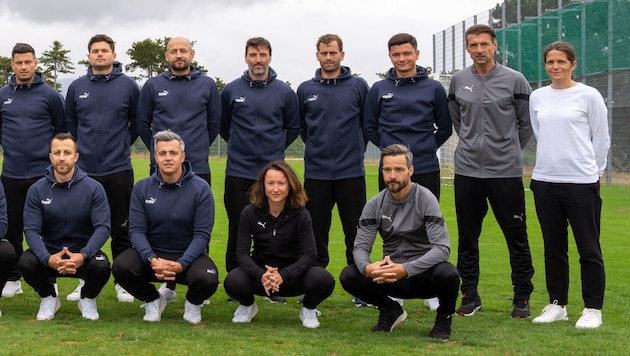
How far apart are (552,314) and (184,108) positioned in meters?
3.63

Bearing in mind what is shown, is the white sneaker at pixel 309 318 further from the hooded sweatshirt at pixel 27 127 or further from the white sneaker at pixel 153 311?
the hooded sweatshirt at pixel 27 127

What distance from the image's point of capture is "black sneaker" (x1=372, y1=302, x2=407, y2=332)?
6.16 m

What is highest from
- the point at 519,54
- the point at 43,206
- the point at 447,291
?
the point at 519,54

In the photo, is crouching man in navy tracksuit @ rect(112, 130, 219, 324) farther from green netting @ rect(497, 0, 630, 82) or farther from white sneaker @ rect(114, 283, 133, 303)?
green netting @ rect(497, 0, 630, 82)

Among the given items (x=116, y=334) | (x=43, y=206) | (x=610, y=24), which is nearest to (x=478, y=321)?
(x=116, y=334)

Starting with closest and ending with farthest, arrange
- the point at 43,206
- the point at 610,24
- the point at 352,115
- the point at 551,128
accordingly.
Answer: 1. the point at 551,128
2. the point at 43,206
3. the point at 352,115
4. the point at 610,24

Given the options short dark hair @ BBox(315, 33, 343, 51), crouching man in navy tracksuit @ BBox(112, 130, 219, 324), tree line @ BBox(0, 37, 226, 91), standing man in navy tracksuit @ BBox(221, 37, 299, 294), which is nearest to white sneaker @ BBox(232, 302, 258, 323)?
crouching man in navy tracksuit @ BBox(112, 130, 219, 324)

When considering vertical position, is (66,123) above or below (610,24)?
below

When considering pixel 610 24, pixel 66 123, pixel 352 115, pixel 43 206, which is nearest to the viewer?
pixel 43 206

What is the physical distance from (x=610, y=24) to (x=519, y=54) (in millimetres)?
4058

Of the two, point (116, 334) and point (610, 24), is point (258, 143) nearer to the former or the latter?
point (116, 334)

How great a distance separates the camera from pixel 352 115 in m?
7.29

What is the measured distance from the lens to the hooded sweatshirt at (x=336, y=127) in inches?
287

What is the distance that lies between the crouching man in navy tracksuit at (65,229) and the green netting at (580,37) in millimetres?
18003
